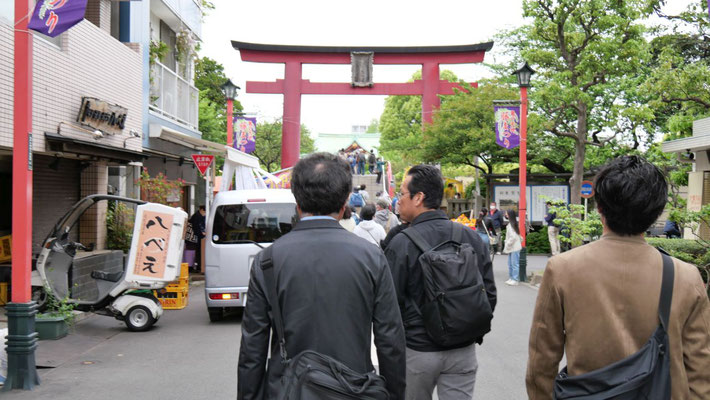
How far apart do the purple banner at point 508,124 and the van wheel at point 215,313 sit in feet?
31.9

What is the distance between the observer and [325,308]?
2.58 meters

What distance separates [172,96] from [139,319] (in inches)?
420

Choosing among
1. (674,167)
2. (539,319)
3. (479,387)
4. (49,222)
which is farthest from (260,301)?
(674,167)

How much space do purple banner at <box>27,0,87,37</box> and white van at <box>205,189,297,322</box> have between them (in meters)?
4.09

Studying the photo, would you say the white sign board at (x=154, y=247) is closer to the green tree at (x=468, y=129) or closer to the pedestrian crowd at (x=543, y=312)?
the pedestrian crowd at (x=543, y=312)

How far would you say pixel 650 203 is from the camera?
260cm

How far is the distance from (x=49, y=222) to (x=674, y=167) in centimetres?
2231

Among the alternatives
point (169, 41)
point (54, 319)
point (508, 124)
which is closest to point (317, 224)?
point (54, 319)

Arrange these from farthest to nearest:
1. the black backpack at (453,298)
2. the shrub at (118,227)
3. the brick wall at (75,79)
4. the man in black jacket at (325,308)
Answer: the shrub at (118,227), the brick wall at (75,79), the black backpack at (453,298), the man in black jacket at (325,308)

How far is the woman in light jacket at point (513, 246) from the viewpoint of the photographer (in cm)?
1492

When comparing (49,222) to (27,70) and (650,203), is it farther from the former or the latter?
(650,203)

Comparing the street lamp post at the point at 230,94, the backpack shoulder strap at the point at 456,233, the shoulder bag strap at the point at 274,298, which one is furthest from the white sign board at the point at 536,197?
the shoulder bag strap at the point at 274,298

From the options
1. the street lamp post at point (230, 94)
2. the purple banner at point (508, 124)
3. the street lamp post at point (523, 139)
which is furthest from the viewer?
the street lamp post at point (230, 94)

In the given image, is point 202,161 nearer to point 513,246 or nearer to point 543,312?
point 513,246
